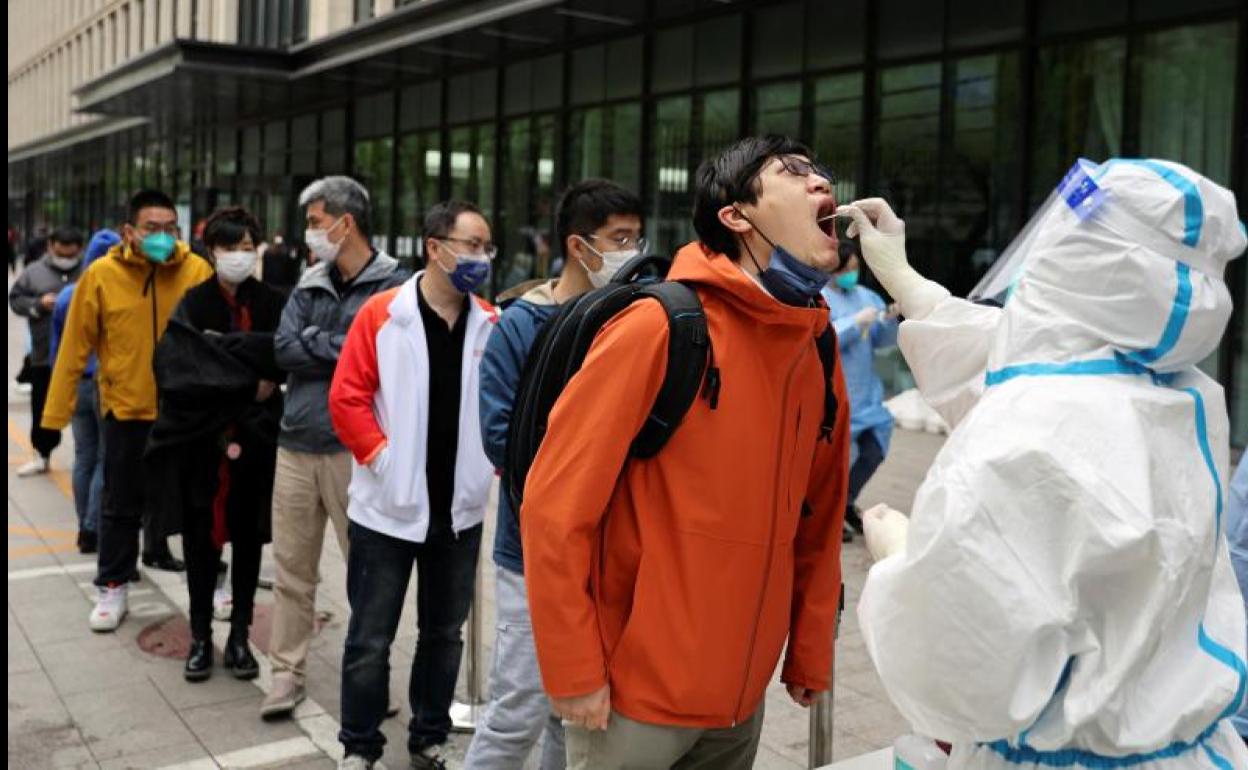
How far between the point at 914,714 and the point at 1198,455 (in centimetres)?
61

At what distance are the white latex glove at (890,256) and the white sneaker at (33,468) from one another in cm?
908

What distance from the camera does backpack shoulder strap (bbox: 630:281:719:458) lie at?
2.44 meters

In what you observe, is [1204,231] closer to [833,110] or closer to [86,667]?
[86,667]

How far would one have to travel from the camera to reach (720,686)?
8.21 ft

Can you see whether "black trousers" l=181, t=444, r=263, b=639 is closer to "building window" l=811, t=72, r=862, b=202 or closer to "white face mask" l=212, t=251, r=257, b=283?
"white face mask" l=212, t=251, r=257, b=283

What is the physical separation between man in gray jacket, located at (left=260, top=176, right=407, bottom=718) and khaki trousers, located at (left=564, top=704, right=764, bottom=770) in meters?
2.45

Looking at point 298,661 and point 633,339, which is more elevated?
point 633,339

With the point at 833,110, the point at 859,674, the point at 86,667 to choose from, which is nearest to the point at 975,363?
the point at 859,674

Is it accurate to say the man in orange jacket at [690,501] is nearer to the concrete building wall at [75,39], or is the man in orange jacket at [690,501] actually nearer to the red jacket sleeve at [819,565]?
the red jacket sleeve at [819,565]

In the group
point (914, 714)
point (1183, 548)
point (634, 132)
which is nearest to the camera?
point (1183, 548)

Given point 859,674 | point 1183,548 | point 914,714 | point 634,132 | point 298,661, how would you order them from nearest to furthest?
1. point 1183,548
2. point 914,714
3. point 298,661
4. point 859,674
5. point 634,132

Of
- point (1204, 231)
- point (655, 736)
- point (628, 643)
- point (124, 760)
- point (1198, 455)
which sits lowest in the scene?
point (124, 760)

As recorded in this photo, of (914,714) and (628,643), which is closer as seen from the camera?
(914,714)

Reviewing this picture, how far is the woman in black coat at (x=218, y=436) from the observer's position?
5.29 m
